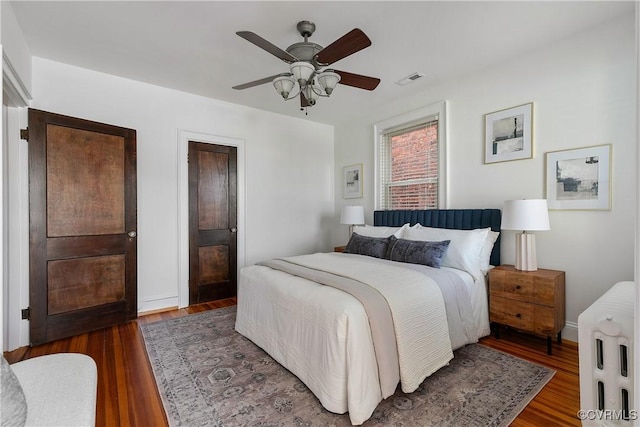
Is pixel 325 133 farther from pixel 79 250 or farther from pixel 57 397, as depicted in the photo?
pixel 57 397

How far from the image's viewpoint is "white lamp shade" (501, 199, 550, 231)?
254 centimetres

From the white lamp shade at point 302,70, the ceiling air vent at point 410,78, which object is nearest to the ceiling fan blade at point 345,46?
the white lamp shade at point 302,70

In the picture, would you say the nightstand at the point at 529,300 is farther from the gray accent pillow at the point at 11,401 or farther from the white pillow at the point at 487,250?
the gray accent pillow at the point at 11,401

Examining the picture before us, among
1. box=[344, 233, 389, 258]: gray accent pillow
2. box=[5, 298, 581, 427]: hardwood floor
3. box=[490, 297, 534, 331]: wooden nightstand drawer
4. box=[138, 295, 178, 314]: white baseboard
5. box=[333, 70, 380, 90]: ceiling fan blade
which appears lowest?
box=[5, 298, 581, 427]: hardwood floor

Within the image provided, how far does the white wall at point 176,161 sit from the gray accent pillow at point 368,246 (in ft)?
5.16

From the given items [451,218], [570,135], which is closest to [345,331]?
[451,218]

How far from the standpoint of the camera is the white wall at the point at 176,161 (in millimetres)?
3312

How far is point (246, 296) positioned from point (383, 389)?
148 cm

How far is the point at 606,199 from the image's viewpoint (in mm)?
2488

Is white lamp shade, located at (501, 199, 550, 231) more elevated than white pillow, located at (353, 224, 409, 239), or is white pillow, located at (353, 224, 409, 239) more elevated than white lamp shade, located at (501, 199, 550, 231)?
white lamp shade, located at (501, 199, 550, 231)

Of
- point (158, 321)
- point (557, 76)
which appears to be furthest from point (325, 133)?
point (158, 321)

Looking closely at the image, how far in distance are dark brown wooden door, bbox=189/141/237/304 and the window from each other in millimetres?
2138

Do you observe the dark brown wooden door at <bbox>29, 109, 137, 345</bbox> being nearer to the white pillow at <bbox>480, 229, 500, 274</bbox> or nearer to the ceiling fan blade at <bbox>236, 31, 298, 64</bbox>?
the ceiling fan blade at <bbox>236, 31, 298, 64</bbox>

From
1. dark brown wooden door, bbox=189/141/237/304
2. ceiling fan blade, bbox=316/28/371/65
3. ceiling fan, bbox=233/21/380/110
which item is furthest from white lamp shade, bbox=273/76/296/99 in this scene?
dark brown wooden door, bbox=189/141/237/304
